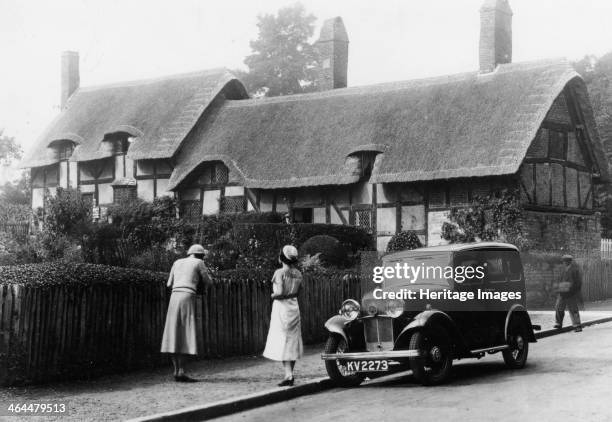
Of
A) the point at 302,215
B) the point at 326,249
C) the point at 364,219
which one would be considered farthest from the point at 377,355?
the point at 302,215

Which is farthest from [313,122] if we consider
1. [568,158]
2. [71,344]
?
[71,344]

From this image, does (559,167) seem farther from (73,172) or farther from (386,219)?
(73,172)

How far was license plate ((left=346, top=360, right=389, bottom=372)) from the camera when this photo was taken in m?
10.4

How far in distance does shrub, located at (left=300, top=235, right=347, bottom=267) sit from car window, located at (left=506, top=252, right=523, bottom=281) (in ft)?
33.5

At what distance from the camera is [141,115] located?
34781 mm

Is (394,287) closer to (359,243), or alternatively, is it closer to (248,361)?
(248,361)

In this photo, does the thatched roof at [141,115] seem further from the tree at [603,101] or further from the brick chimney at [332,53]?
the tree at [603,101]

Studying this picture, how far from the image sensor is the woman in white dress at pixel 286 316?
10.7 m

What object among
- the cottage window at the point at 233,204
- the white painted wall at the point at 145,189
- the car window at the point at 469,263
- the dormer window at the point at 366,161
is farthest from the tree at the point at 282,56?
the car window at the point at 469,263

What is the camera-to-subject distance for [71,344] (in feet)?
35.3

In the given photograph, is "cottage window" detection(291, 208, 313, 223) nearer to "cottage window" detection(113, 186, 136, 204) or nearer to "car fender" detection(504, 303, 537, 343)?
"cottage window" detection(113, 186, 136, 204)

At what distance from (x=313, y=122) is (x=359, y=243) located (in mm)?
6508

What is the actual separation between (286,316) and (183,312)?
1356 mm

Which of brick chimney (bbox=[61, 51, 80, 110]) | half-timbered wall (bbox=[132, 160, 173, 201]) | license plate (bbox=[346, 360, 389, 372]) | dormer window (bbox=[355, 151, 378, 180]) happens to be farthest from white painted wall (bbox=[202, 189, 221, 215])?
license plate (bbox=[346, 360, 389, 372])
